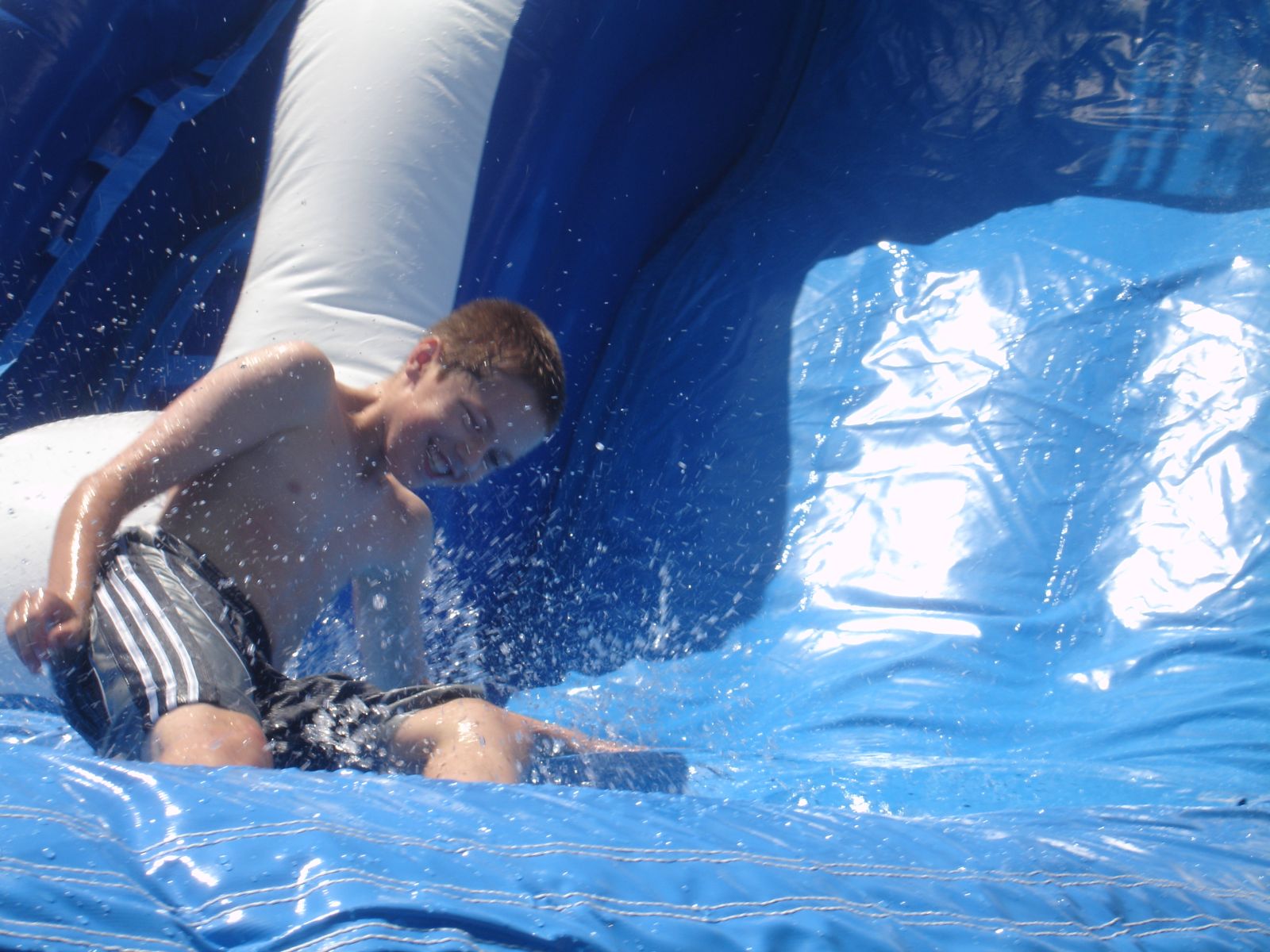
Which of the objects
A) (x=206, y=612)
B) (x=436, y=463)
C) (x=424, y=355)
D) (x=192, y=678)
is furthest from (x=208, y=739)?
(x=424, y=355)

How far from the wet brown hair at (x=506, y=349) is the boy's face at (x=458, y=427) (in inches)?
0.6

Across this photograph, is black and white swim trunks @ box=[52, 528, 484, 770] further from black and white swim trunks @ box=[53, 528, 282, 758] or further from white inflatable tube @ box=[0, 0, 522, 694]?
white inflatable tube @ box=[0, 0, 522, 694]

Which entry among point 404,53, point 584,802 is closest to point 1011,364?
point 404,53

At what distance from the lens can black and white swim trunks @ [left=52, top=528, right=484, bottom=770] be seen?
1.12 metres

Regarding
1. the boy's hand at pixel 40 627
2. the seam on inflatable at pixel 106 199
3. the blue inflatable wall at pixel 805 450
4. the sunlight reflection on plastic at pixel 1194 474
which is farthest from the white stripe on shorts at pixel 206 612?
the sunlight reflection on plastic at pixel 1194 474

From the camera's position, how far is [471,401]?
1.33 metres

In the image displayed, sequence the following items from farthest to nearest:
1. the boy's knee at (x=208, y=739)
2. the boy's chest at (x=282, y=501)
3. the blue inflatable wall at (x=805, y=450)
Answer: the boy's chest at (x=282, y=501) < the boy's knee at (x=208, y=739) < the blue inflatable wall at (x=805, y=450)

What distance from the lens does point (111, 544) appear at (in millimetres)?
1242

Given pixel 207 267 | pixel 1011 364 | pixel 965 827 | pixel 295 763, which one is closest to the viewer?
pixel 965 827

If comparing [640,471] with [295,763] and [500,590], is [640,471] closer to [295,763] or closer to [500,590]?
[500,590]

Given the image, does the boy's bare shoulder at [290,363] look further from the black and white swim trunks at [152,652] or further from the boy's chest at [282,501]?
the black and white swim trunks at [152,652]

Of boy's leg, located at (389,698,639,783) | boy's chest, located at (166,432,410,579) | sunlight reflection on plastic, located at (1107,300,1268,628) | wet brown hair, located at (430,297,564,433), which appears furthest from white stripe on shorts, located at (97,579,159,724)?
sunlight reflection on plastic, located at (1107,300,1268,628)

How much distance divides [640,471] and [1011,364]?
0.72 metres

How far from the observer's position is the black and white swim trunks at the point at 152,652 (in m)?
1.11
